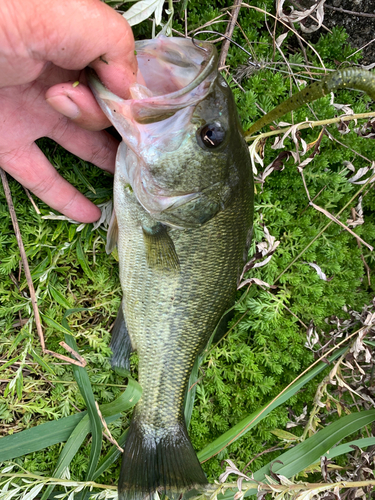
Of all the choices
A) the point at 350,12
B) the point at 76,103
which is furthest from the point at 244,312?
the point at 350,12

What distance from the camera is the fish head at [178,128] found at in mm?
1519

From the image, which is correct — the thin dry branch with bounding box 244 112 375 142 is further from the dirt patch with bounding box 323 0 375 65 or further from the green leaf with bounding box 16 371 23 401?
the green leaf with bounding box 16 371 23 401

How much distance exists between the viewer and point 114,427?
239 centimetres

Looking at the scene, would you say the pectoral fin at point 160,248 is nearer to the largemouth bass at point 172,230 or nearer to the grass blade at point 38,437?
the largemouth bass at point 172,230

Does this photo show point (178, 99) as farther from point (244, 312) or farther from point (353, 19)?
point (353, 19)

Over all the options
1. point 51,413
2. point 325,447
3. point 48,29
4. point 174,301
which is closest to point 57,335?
point 51,413

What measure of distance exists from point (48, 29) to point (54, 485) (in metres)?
2.43

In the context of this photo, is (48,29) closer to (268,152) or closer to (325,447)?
(268,152)

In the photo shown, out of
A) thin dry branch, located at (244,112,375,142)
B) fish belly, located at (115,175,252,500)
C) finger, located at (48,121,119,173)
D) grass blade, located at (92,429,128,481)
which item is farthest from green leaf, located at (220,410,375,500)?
finger, located at (48,121,119,173)

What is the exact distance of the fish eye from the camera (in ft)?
5.18

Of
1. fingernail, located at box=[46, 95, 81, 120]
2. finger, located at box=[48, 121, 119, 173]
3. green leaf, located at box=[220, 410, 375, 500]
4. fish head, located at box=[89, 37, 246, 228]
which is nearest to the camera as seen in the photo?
fish head, located at box=[89, 37, 246, 228]

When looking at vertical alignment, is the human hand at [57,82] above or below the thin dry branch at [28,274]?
above

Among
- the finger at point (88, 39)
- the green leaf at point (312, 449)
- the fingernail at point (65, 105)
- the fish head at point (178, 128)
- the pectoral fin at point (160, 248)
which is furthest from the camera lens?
the green leaf at point (312, 449)

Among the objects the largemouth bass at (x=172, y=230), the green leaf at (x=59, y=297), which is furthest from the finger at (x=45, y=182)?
the green leaf at (x=59, y=297)
